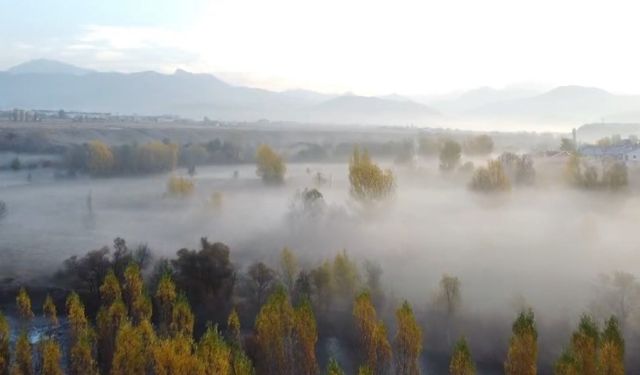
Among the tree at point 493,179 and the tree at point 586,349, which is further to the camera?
the tree at point 493,179

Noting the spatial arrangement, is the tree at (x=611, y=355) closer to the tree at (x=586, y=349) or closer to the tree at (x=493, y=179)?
the tree at (x=586, y=349)

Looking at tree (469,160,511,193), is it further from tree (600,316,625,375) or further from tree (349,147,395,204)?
tree (600,316,625,375)

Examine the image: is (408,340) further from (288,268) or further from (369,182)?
(369,182)

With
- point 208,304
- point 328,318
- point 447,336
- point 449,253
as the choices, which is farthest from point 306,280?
point 449,253

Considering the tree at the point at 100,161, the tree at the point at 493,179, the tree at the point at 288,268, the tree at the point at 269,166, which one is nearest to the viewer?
the tree at the point at 288,268

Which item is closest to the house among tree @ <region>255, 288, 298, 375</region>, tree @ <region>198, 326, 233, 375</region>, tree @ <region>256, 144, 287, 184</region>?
tree @ <region>256, 144, 287, 184</region>

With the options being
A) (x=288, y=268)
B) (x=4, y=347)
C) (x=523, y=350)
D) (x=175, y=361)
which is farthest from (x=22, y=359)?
(x=523, y=350)

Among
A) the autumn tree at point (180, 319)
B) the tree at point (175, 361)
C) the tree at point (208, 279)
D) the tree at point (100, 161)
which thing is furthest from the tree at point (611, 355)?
the tree at point (100, 161)
